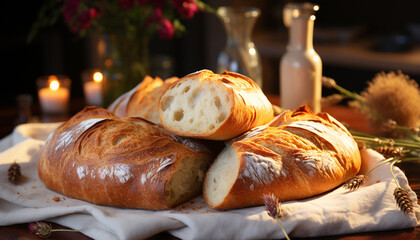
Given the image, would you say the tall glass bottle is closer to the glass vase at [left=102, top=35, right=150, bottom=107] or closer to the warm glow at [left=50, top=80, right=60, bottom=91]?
the glass vase at [left=102, top=35, right=150, bottom=107]

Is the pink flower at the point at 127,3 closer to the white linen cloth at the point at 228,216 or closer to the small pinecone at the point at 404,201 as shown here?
the white linen cloth at the point at 228,216

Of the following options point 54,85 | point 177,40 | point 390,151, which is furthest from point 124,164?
point 177,40

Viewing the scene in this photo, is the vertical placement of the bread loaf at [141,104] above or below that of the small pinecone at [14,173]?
above

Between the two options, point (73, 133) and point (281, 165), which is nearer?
point (281, 165)

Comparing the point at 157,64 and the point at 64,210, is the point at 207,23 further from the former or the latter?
the point at 64,210

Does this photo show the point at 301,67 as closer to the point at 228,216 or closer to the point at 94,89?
the point at 228,216

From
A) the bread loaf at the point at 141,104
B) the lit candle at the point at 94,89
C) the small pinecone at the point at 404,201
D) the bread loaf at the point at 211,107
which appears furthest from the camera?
the lit candle at the point at 94,89

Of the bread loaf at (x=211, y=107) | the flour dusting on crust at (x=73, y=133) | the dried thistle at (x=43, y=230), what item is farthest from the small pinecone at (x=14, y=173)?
the bread loaf at (x=211, y=107)

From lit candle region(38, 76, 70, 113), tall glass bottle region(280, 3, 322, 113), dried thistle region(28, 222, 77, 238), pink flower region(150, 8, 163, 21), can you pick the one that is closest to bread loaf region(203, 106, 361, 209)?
dried thistle region(28, 222, 77, 238)
